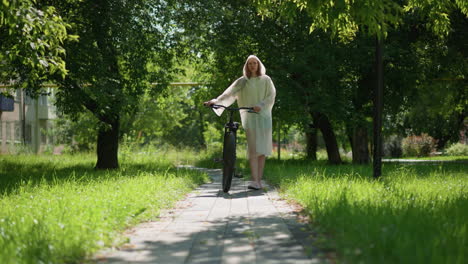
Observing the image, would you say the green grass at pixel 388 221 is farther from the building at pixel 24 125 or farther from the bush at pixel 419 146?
the bush at pixel 419 146

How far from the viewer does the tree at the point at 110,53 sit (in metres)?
14.6

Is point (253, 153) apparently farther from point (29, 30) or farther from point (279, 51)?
point (279, 51)

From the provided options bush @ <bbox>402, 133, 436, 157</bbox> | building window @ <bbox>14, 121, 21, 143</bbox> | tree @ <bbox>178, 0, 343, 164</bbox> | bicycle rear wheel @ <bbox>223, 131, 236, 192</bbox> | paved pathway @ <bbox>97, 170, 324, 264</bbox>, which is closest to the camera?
paved pathway @ <bbox>97, 170, 324, 264</bbox>

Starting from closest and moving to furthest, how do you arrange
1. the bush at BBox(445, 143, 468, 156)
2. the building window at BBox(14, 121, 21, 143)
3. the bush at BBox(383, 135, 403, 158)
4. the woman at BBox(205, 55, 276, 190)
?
the woman at BBox(205, 55, 276, 190)
the building window at BBox(14, 121, 21, 143)
the bush at BBox(445, 143, 468, 156)
the bush at BBox(383, 135, 403, 158)

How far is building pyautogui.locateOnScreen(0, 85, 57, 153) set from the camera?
121ft

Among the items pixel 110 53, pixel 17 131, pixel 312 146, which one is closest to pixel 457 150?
pixel 312 146

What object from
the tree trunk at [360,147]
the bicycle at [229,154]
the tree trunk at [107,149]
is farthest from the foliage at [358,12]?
the tree trunk at [360,147]

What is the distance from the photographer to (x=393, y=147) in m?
44.8

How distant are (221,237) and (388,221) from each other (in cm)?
148

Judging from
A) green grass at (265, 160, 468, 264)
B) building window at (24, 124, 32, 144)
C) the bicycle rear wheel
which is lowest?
green grass at (265, 160, 468, 264)

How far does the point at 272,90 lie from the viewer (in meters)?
9.90

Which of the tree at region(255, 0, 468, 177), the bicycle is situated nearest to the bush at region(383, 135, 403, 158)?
the tree at region(255, 0, 468, 177)

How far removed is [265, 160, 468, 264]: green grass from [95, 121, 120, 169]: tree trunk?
10.7m

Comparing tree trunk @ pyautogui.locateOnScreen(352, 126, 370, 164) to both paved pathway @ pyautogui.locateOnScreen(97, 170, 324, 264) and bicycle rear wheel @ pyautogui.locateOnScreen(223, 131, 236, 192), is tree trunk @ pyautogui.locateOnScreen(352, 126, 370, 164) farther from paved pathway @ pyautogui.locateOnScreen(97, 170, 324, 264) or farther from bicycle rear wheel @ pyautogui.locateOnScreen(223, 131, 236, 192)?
paved pathway @ pyautogui.locateOnScreen(97, 170, 324, 264)
